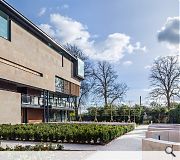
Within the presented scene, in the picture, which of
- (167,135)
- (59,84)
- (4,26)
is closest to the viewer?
(167,135)

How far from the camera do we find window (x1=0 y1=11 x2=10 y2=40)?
2564 cm

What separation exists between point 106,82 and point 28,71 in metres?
25.3

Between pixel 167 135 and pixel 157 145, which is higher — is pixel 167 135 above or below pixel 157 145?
below

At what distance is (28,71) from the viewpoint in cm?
3075

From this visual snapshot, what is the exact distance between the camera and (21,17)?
2855 cm

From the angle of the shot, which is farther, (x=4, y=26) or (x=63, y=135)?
(x=4, y=26)

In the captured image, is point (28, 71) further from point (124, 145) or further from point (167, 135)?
point (167, 135)

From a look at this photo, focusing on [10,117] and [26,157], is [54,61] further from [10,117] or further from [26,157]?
[26,157]

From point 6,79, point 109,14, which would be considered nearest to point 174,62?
point 6,79

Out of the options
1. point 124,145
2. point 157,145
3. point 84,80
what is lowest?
point 124,145

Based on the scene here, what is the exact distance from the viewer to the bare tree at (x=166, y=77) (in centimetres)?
4869

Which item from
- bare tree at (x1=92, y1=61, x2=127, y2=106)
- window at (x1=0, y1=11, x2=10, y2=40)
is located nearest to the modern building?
window at (x1=0, y1=11, x2=10, y2=40)

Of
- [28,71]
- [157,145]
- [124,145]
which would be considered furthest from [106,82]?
[157,145]

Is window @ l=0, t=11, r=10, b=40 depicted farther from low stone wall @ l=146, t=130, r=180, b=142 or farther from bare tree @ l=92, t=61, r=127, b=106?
bare tree @ l=92, t=61, r=127, b=106
